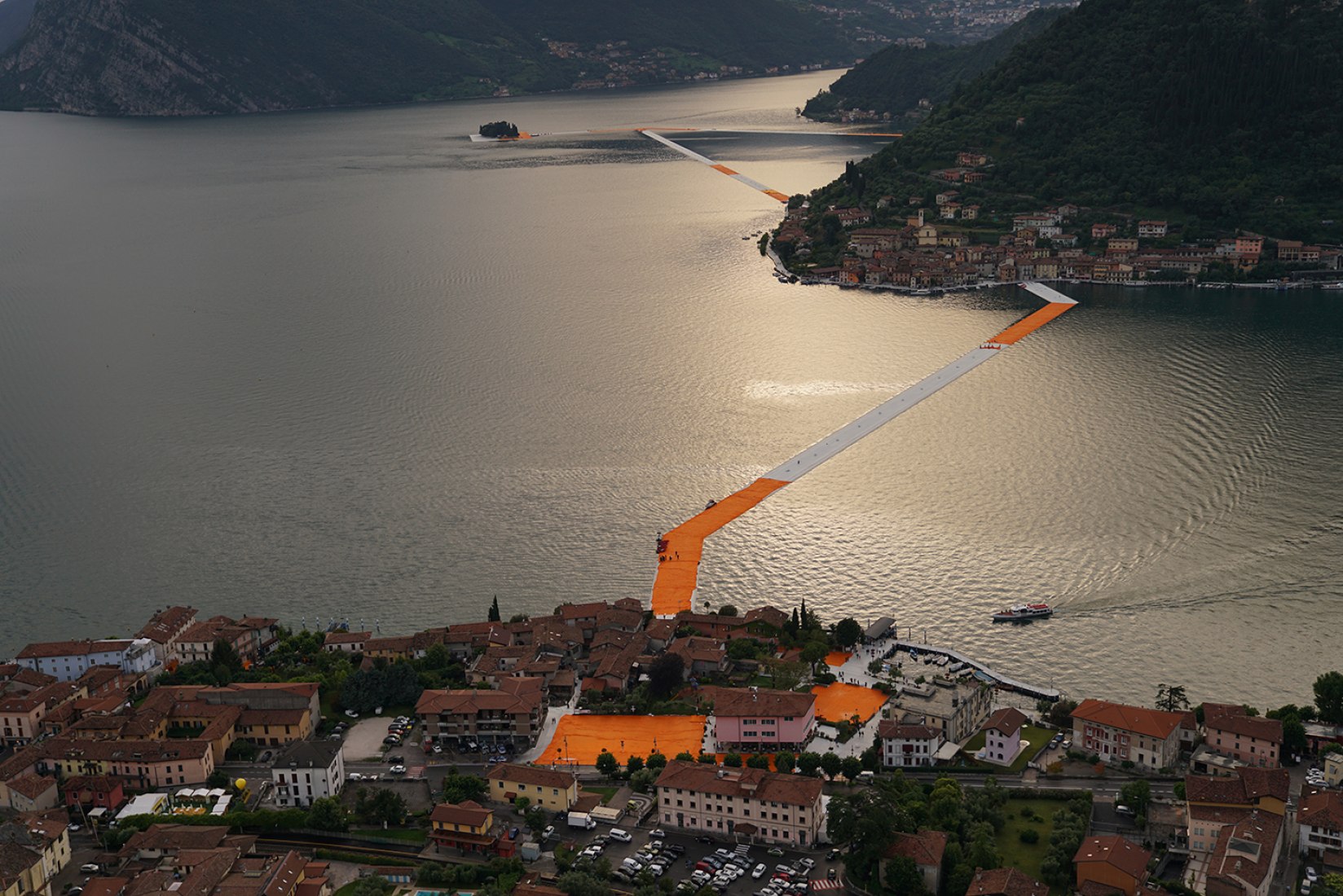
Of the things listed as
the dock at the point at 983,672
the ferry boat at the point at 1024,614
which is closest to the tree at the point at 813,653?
the dock at the point at 983,672

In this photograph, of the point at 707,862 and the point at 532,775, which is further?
the point at 532,775

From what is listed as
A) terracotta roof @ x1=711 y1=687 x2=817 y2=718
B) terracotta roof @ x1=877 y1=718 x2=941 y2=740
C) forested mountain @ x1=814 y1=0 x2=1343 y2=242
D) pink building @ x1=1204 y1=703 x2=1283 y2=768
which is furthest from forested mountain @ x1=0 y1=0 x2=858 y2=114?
pink building @ x1=1204 y1=703 x2=1283 y2=768

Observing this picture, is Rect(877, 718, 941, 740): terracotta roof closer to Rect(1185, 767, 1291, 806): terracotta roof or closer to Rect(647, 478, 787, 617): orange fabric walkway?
Rect(1185, 767, 1291, 806): terracotta roof

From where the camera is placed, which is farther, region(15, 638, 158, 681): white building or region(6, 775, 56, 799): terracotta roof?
region(15, 638, 158, 681): white building

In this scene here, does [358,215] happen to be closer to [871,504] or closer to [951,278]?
[951,278]

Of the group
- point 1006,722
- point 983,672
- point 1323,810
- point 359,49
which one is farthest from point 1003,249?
point 359,49

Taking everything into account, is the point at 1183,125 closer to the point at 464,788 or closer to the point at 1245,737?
the point at 1245,737
